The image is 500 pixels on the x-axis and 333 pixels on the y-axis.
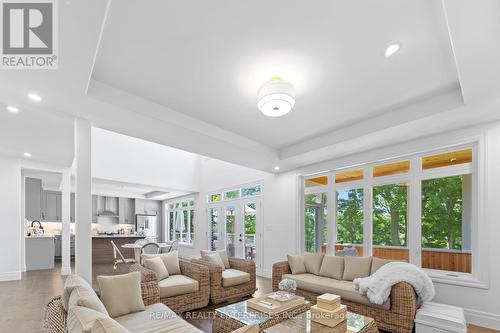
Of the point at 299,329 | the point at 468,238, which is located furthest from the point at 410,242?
the point at 299,329

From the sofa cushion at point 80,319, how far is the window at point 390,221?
4536mm

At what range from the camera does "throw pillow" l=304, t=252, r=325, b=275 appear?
4906mm

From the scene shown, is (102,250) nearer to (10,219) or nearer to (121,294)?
(10,219)

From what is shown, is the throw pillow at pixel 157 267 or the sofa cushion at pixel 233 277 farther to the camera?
the sofa cushion at pixel 233 277

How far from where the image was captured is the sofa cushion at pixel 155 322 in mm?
2424

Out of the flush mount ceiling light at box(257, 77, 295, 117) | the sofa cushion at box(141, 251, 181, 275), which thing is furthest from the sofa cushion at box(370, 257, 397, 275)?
the sofa cushion at box(141, 251, 181, 275)

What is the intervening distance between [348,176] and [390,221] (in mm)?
1207

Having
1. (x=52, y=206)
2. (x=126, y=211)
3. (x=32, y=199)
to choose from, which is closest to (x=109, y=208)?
(x=126, y=211)

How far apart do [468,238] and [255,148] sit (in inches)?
144

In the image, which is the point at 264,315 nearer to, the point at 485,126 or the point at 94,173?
the point at 485,126

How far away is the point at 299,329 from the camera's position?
2680 millimetres

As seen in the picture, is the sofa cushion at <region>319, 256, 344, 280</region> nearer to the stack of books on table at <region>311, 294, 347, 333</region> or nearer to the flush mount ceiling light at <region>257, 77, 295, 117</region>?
the stack of books on table at <region>311, 294, 347, 333</region>

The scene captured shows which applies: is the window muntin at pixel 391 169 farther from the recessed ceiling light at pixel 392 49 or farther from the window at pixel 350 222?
the recessed ceiling light at pixel 392 49

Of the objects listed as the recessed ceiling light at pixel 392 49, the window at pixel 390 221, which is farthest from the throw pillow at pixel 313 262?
the recessed ceiling light at pixel 392 49
